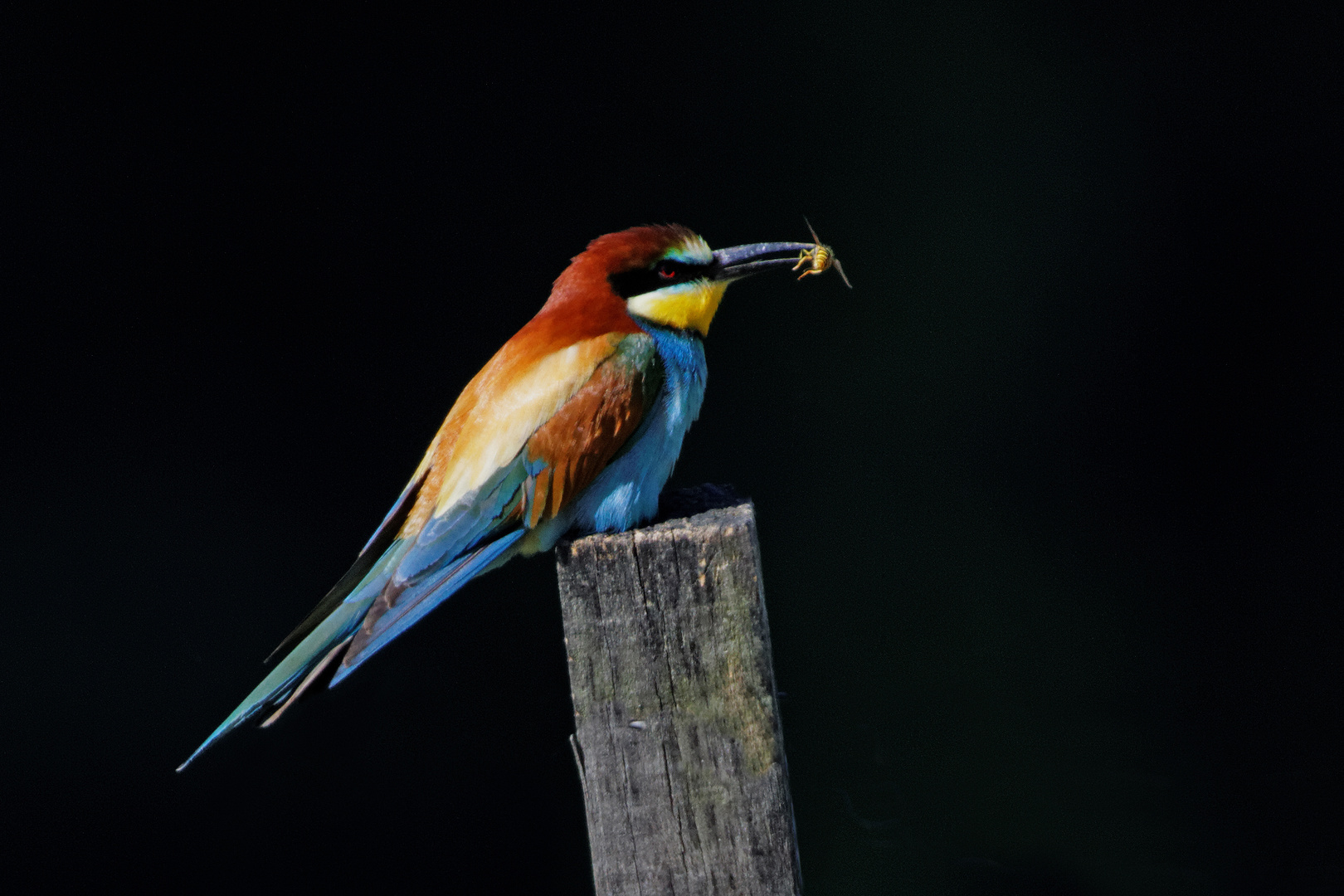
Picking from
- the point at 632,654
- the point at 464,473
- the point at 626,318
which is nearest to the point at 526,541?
the point at 464,473

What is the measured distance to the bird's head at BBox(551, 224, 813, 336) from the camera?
1.97 m

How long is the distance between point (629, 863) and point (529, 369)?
765 millimetres

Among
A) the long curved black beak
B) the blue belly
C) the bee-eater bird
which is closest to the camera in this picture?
the bee-eater bird

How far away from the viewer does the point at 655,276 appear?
2.01m

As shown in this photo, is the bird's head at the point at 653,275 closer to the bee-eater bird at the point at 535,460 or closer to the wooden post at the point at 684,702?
the bee-eater bird at the point at 535,460

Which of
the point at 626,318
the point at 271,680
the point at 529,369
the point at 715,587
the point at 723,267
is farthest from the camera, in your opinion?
the point at 723,267

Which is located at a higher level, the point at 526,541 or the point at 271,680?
the point at 526,541

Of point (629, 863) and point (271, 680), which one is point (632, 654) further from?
point (271, 680)

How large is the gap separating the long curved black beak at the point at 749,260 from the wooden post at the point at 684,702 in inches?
34.0

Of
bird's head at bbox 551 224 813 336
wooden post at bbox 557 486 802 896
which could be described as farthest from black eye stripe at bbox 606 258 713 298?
wooden post at bbox 557 486 802 896

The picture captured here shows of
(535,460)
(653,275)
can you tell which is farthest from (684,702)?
(653,275)

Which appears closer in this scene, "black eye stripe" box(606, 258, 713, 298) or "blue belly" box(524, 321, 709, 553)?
"blue belly" box(524, 321, 709, 553)

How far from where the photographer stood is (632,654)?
129 centimetres

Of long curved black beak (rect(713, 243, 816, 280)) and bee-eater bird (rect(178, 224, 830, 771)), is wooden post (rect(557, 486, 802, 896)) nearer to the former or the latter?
bee-eater bird (rect(178, 224, 830, 771))
